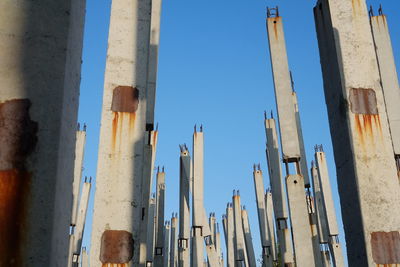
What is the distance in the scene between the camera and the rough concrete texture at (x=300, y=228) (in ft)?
32.8

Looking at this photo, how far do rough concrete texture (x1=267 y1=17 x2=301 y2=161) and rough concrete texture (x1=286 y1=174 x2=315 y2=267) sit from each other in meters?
0.84

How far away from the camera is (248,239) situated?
21.7m

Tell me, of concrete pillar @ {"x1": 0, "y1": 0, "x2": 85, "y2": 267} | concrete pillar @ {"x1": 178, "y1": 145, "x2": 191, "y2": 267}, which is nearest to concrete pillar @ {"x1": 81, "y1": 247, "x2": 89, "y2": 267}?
concrete pillar @ {"x1": 178, "y1": 145, "x2": 191, "y2": 267}

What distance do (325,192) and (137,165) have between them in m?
11.7

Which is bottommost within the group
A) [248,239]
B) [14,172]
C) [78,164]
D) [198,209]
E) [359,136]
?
[14,172]

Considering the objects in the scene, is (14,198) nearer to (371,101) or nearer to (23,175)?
(23,175)

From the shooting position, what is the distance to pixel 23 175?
2.17 meters

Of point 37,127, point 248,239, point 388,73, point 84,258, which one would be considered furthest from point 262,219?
point 37,127

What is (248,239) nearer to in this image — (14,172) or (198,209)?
(198,209)

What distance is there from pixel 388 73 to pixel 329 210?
6846 millimetres

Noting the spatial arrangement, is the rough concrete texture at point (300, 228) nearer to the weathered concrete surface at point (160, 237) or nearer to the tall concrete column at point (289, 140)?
the tall concrete column at point (289, 140)

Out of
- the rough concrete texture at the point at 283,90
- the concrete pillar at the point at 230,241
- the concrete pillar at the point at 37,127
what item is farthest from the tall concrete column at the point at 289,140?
the concrete pillar at the point at 230,241

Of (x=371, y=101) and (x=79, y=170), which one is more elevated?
(x=79, y=170)

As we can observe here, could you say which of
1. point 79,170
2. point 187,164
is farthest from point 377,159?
point 187,164
